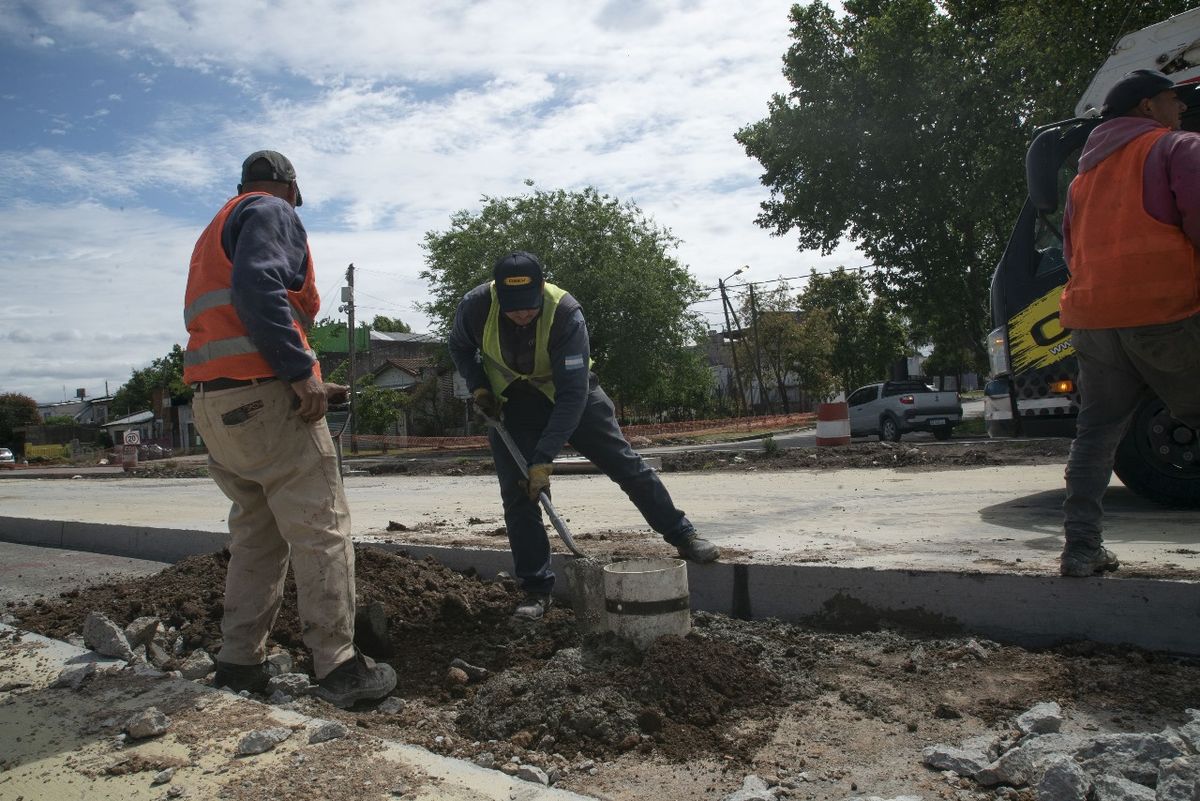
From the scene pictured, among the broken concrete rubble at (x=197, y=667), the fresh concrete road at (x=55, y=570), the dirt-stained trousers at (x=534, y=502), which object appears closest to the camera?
the broken concrete rubble at (x=197, y=667)

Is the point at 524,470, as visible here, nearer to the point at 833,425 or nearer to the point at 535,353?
the point at 535,353

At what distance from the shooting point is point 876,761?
2.45 meters

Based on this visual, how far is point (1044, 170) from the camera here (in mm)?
5008

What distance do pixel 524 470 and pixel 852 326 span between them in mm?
47355

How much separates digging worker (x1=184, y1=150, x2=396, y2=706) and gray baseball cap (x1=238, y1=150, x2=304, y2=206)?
0.48 ft

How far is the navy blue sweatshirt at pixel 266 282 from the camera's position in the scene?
116 inches

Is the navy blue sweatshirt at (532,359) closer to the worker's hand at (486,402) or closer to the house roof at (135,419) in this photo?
the worker's hand at (486,402)

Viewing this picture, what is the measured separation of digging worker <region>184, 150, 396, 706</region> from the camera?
2.99 metres

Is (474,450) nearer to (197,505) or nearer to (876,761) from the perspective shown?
(197,505)

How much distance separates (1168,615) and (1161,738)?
1182mm

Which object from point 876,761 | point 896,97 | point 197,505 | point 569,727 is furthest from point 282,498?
point 896,97

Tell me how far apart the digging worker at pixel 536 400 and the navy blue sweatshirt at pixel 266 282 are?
1.12 meters

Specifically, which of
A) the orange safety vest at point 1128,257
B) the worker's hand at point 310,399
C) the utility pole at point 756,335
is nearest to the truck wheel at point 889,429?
the orange safety vest at point 1128,257

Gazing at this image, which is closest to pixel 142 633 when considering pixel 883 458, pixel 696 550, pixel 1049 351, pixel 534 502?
pixel 534 502
